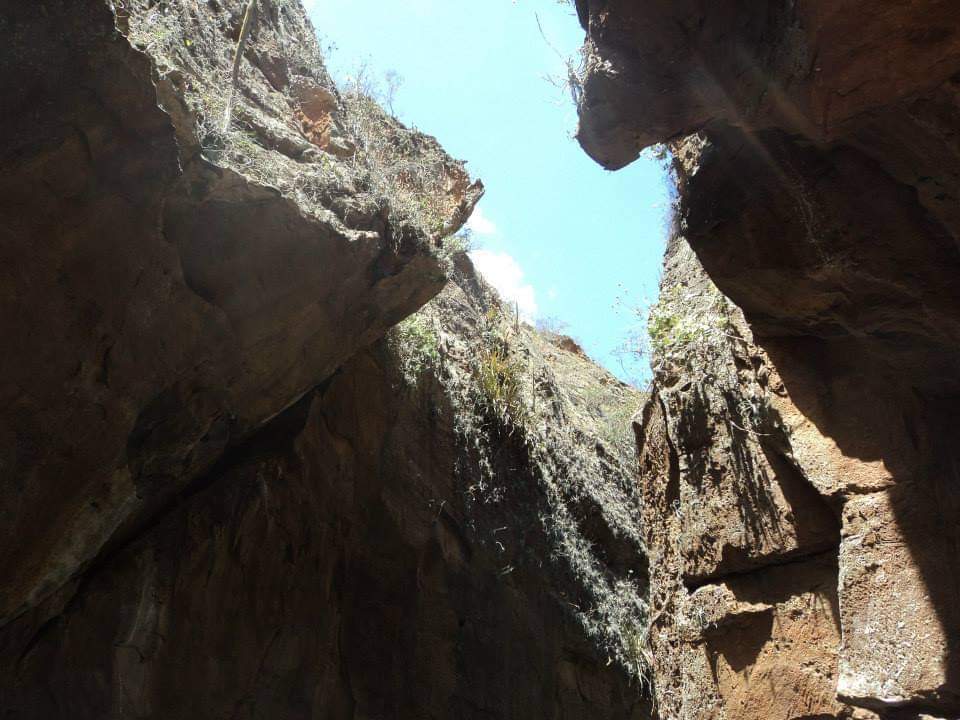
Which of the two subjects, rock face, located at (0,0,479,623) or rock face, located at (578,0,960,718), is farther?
rock face, located at (0,0,479,623)

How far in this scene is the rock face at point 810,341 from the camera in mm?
4199

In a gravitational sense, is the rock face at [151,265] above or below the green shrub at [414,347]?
below

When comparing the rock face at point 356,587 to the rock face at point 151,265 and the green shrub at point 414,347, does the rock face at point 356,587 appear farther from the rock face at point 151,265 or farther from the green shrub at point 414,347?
the rock face at point 151,265

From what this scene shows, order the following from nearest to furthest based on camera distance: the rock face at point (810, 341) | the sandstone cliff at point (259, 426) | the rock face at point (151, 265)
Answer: the rock face at point (810, 341) → the rock face at point (151, 265) → the sandstone cliff at point (259, 426)

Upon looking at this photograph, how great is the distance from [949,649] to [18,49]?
19.2ft

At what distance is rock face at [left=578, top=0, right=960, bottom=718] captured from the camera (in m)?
4.20

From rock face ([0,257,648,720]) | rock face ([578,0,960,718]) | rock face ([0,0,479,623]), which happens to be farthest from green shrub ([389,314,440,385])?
rock face ([578,0,960,718])

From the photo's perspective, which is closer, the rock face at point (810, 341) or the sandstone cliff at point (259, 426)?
the rock face at point (810, 341)

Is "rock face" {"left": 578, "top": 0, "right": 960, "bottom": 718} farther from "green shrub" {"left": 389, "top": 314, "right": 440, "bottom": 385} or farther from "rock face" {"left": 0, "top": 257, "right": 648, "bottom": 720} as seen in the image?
"green shrub" {"left": 389, "top": 314, "right": 440, "bottom": 385}

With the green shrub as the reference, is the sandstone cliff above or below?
below

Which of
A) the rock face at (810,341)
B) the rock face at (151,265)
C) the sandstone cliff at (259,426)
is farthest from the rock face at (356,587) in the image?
the rock face at (810,341)

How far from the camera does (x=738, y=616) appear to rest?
5.64m

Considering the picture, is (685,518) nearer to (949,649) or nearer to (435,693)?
(949,649)

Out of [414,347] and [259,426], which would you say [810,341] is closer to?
[259,426]
